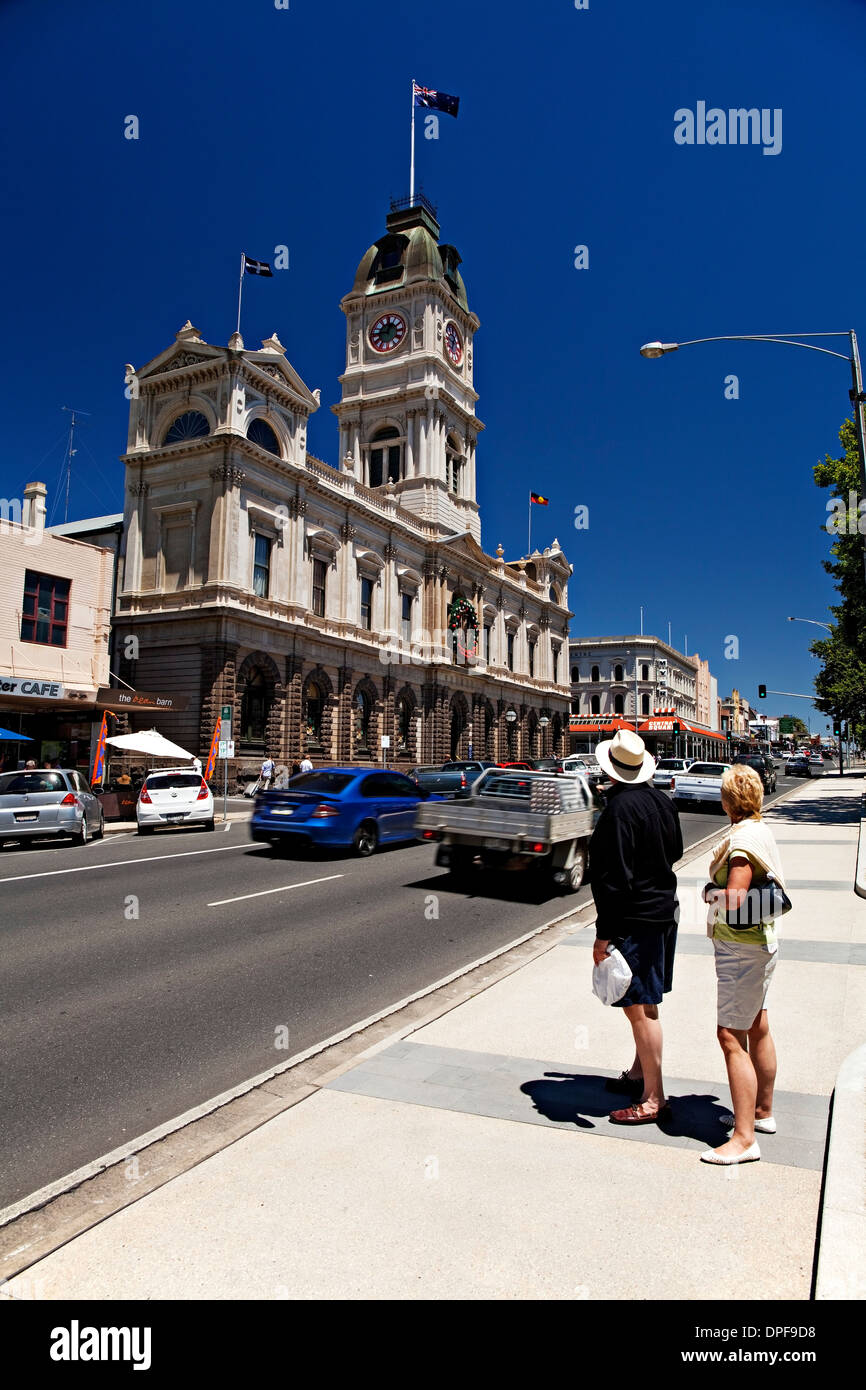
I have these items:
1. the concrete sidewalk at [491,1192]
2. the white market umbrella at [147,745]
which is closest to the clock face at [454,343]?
Answer: the white market umbrella at [147,745]

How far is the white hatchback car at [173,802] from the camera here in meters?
20.9

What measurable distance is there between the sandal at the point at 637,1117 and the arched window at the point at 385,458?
2175 inches

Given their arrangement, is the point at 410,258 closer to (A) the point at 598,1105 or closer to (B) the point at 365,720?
(B) the point at 365,720

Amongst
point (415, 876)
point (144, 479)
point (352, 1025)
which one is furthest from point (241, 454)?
point (352, 1025)

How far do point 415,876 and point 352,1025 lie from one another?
742 cm

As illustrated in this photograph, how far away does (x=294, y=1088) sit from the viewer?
5012mm

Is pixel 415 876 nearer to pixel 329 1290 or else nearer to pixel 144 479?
pixel 329 1290

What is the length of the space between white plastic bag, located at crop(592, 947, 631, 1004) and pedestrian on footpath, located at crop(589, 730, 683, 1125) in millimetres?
117

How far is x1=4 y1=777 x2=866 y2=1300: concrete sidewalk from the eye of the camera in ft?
9.82

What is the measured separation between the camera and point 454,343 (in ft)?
199

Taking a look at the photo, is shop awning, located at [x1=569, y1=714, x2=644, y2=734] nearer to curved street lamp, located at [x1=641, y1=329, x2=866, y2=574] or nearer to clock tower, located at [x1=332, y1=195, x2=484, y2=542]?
clock tower, located at [x1=332, y1=195, x2=484, y2=542]

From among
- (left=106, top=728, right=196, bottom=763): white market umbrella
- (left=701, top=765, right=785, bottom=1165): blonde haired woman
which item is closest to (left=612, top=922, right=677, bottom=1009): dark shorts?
(left=701, top=765, right=785, bottom=1165): blonde haired woman

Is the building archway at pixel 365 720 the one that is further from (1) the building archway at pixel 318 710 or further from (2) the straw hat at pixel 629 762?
(2) the straw hat at pixel 629 762

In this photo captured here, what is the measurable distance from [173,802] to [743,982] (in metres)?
19.0
